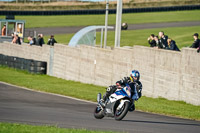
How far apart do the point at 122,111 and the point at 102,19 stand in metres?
43.5

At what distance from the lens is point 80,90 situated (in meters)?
24.7

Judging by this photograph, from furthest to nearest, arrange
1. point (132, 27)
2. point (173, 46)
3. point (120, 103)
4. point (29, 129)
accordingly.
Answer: point (132, 27) → point (173, 46) → point (120, 103) → point (29, 129)

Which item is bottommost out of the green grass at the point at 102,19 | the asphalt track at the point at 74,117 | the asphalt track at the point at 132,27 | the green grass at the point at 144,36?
the asphalt track at the point at 74,117

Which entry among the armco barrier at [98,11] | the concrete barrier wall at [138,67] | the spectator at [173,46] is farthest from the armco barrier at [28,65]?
the armco barrier at [98,11]

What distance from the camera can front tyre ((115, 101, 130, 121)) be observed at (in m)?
13.9

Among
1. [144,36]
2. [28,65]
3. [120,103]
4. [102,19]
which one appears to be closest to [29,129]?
[120,103]

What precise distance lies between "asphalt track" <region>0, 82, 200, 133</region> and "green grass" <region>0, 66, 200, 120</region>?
122 centimetres

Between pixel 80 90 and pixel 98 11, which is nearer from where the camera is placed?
pixel 80 90

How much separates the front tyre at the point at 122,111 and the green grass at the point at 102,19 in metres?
39.7

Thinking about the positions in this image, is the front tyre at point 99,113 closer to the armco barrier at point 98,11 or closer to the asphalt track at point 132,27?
the asphalt track at point 132,27

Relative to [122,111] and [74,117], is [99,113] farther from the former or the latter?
[122,111]

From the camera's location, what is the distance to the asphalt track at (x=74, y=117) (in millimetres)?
13539

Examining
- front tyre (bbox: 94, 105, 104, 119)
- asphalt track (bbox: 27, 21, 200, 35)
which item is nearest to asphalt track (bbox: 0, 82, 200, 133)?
front tyre (bbox: 94, 105, 104, 119)

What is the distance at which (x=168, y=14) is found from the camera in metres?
55.7
